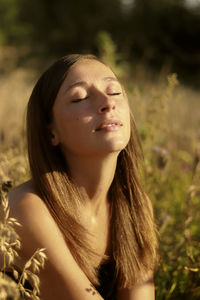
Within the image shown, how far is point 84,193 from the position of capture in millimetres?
1778

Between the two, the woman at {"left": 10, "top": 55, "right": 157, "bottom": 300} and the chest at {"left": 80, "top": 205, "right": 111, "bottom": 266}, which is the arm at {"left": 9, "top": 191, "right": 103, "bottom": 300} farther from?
the chest at {"left": 80, "top": 205, "right": 111, "bottom": 266}

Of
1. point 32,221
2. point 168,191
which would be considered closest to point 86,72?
point 32,221

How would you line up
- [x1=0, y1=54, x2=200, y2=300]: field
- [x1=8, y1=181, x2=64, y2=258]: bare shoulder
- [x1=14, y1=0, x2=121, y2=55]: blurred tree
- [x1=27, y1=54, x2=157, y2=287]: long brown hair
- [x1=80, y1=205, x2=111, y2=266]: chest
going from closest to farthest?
[x1=8, y1=181, x2=64, y2=258]: bare shoulder
[x1=27, y1=54, x2=157, y2=287]: long brown hair
[x1=80, y1=205, x2=111, y2=266]: chest
[x1=0, y1=54, x2=200, y2=300]: field
[x1=14, y1=0, x2=121, y2=55]: blurred tree

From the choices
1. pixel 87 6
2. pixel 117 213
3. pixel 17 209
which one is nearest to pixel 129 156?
pixel 117 213

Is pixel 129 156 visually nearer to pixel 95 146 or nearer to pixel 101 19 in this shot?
pixel 95 146

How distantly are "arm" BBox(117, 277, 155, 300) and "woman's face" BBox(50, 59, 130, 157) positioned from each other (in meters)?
0.64

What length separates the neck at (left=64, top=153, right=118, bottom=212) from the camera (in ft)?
5.55

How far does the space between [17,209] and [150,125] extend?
1.14 metres

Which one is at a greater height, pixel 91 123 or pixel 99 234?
pixel 91 123

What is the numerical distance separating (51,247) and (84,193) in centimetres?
30

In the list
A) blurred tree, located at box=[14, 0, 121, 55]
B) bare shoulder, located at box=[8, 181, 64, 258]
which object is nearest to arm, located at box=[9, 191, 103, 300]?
bare shoulder, located at box=[8, 181, 64, 258]

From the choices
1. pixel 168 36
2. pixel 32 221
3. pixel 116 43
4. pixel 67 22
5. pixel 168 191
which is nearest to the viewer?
pixel 32 221

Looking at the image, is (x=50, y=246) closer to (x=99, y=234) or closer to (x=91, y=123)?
(x=99, y=234)

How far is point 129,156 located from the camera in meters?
1.94
